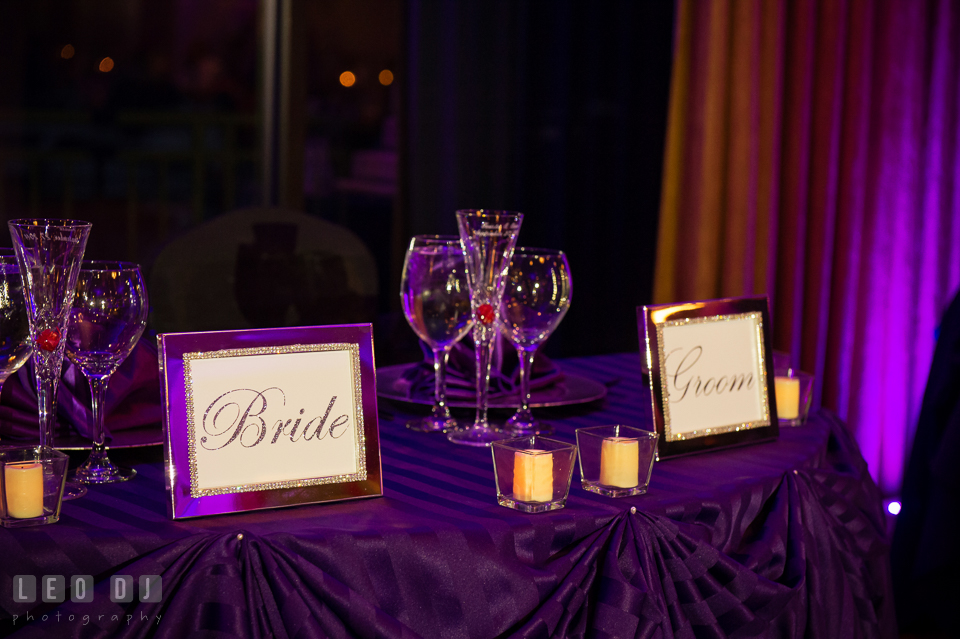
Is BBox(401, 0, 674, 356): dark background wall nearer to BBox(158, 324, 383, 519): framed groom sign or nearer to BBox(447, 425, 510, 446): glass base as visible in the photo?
BBox(447, 425, 510, 446): glass base

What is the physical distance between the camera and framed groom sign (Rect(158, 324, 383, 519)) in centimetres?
83

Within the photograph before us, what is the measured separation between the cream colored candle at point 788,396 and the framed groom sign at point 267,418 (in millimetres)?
647

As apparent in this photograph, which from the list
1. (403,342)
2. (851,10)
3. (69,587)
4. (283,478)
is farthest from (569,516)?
(851,10)

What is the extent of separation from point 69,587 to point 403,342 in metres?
2.26

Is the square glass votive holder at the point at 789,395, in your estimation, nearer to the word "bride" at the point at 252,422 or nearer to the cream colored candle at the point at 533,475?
→ the cream colored candle at the point at 533,475

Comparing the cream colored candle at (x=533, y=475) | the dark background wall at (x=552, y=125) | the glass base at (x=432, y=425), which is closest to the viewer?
the cream colored candle at (x=533, y=475)

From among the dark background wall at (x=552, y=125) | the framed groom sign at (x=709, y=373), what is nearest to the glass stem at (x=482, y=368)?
the framed groom sign at (x=709, y=373)

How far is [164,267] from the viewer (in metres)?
2.03

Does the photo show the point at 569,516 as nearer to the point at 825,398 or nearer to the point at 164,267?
the point at 164,267

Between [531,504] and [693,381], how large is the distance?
337 millimetres

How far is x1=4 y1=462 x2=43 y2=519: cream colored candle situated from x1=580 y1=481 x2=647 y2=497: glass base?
0.52 meters

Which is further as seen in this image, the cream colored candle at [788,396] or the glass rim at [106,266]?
the cream colored candle at [788,396]

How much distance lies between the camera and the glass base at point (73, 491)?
0.86 m

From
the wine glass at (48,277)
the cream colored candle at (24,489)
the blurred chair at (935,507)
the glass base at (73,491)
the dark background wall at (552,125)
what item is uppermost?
the dark background wall at (552,125)
